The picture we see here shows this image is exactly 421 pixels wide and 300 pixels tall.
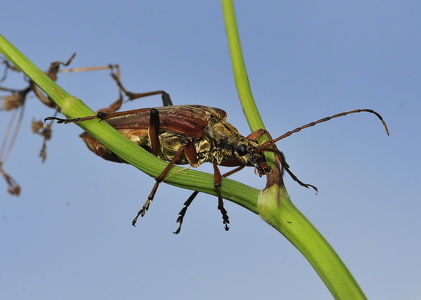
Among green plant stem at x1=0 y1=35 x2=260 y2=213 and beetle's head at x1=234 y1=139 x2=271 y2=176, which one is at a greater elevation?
beetle's head at x1=234 y1=139 x2=271 y2=176

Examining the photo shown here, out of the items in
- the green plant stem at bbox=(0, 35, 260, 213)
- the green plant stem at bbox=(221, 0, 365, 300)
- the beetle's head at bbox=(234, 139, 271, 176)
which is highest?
the beetle's head at bbox=(234, 139, 271, 176)

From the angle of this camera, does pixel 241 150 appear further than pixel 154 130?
No

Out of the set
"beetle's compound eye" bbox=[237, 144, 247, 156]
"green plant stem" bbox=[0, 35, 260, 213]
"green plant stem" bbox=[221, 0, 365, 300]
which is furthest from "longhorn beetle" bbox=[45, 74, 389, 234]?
"green plant stem" bbox=[221, 0, 365, 300]

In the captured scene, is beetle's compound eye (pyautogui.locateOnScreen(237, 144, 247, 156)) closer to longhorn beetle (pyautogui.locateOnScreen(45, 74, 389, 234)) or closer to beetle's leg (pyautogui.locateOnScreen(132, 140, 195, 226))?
longhorn beetle (pyautogui.locateOnScreen(45, 74, 389, 234))

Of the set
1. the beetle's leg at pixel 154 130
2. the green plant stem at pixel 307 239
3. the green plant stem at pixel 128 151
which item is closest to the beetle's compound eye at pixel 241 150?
the beetle's leg at pixel 154 130

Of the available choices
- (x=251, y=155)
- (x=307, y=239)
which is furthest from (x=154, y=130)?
(x=307, y=239)

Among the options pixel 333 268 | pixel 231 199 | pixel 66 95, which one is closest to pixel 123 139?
pixel 66 95

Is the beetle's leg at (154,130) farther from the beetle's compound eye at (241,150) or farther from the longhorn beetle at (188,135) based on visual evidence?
the beetle's compound eye at (241,150)

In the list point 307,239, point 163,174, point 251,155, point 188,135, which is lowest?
point 307,239

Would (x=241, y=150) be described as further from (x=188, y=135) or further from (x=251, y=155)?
(x=188, y=135)

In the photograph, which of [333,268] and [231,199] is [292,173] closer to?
[231,199]

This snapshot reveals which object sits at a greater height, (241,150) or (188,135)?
(188,135)
